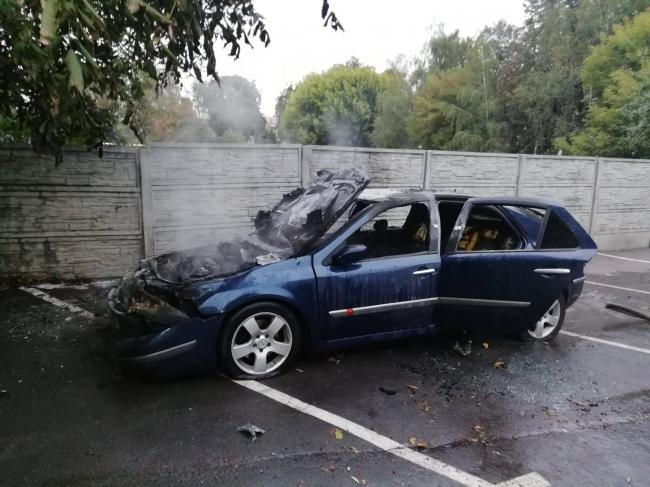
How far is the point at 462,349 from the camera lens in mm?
4270

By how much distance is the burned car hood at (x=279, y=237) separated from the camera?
3.80 m

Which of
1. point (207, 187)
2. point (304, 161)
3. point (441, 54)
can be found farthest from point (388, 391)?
point (441, 54)

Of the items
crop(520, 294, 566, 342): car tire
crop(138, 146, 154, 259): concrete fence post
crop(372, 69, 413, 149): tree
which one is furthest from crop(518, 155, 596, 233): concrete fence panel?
crop(372, 69, 413, 149): tree

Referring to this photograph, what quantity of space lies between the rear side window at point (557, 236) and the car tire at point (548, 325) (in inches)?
22.1

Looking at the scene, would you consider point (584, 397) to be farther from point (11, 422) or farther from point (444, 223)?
point (11, 422)

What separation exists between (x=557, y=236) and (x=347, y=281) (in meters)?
2.16

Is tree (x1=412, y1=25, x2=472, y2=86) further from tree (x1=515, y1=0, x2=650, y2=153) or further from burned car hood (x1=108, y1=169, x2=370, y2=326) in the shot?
burned car hood (x1=108, y1=169, x2=370, y2=326)

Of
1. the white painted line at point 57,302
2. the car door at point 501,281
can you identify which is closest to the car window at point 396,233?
the car door at point 501,281

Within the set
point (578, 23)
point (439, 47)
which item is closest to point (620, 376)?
point (578, 23)

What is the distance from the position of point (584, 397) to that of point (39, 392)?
4.10 meters

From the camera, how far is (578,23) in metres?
24.2

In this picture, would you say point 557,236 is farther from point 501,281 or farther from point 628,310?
point 628,310

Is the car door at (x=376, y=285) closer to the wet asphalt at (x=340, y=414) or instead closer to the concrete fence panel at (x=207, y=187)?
the wet asphalt at (x=340, y=414)

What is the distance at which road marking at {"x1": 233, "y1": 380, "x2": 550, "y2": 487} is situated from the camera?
2498 mm
